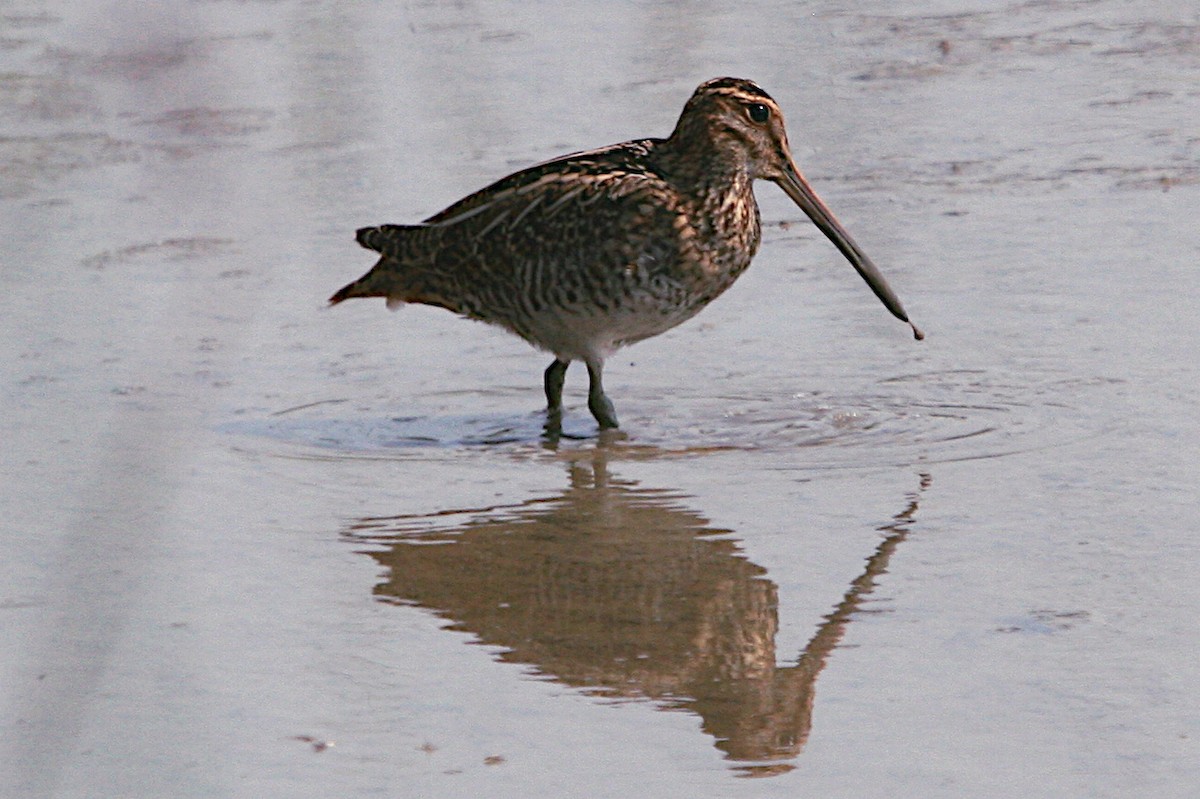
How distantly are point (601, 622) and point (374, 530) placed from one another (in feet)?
3.13

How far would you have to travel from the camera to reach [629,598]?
416 centimetres

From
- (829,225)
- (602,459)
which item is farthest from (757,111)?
(602,459)

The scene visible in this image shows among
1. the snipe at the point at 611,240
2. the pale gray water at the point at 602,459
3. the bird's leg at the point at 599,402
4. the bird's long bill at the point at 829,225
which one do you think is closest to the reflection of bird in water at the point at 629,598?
the pale gray water at the point at 602,459

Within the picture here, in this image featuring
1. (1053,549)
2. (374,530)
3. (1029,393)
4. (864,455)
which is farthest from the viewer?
(1029,393)

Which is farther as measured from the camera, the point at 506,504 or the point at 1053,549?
the point at 506,504

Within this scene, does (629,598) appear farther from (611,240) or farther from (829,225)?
Result: (829,225)

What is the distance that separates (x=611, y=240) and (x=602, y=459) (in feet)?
2.19

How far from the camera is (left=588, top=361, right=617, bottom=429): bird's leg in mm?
5656

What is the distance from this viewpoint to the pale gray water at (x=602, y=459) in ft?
10.5

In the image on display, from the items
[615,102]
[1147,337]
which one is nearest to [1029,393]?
[1147,337]

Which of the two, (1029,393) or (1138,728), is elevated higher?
(1138,728)

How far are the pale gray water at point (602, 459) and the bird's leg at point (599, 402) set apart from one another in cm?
10

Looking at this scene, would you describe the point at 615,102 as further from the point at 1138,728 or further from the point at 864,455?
the point at 1138,728

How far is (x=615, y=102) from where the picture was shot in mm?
9320
